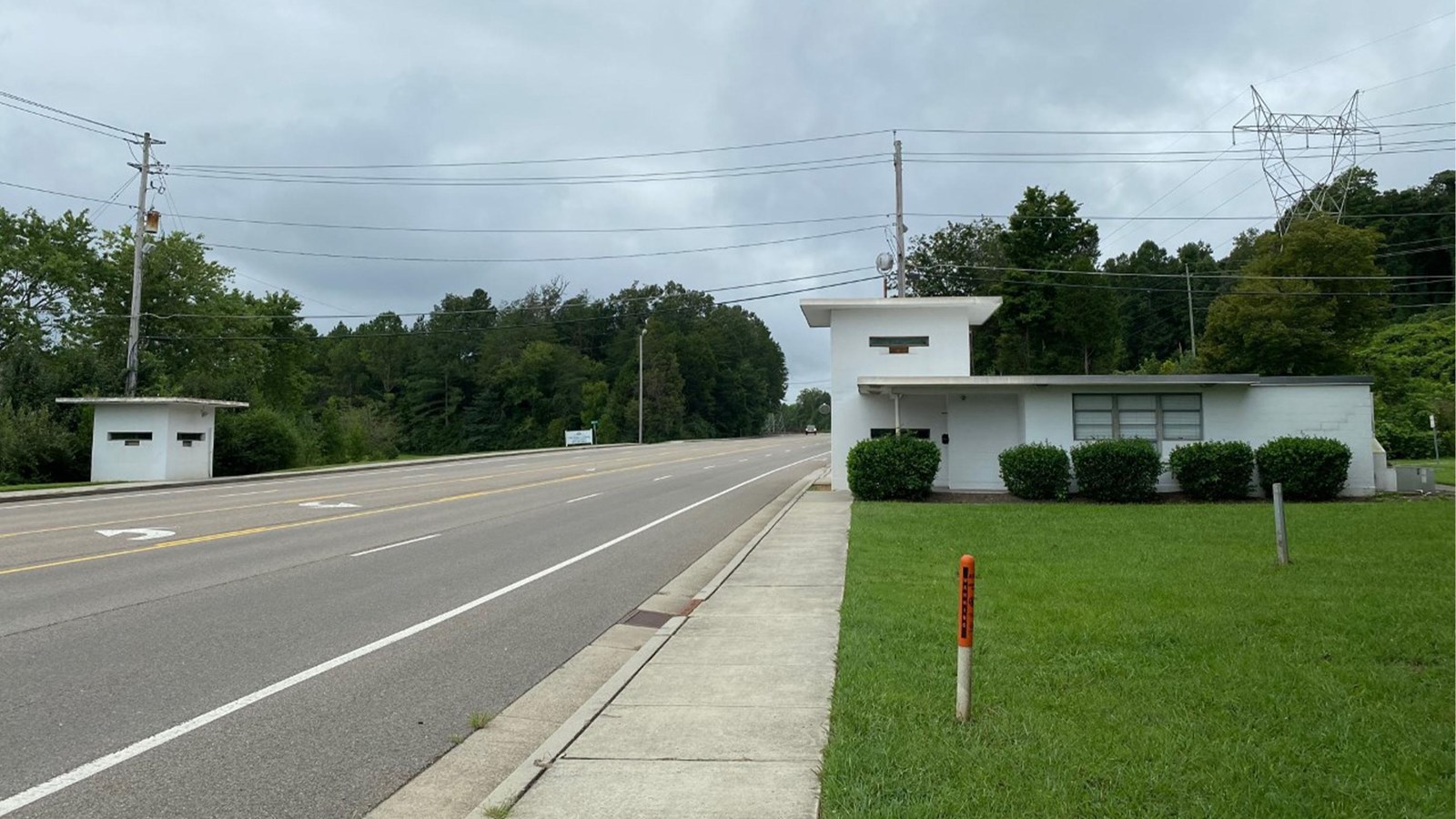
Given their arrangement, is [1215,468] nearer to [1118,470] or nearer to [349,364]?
[1118,470]

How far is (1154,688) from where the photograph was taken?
231 inches

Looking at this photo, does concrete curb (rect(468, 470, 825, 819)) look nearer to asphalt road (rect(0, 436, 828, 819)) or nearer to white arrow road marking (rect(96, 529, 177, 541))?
asphalt road (rect(0, 436, 828, 819))

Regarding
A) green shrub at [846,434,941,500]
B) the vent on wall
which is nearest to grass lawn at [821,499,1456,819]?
green shrub at [846,434,941,500]

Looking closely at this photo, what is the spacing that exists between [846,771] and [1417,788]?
2.60 metres


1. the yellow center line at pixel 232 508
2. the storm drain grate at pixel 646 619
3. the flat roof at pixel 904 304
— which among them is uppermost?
the flat roof at pixel 904 304

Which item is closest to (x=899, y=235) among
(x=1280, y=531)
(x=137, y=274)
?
(x=1280, y=531)

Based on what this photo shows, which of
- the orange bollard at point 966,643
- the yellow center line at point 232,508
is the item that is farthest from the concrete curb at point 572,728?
the yellow center line at point 232,508

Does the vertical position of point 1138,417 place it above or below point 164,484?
above

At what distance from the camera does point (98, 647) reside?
294 inches

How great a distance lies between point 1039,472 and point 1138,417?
3302mm

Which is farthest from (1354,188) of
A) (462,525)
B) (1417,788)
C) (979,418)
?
(1417,788)

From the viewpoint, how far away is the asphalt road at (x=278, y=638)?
490cm

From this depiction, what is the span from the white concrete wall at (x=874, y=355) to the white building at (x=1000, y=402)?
25mm

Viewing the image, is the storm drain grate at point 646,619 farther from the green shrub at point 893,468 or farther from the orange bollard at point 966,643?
the green shrub at point 893,468
